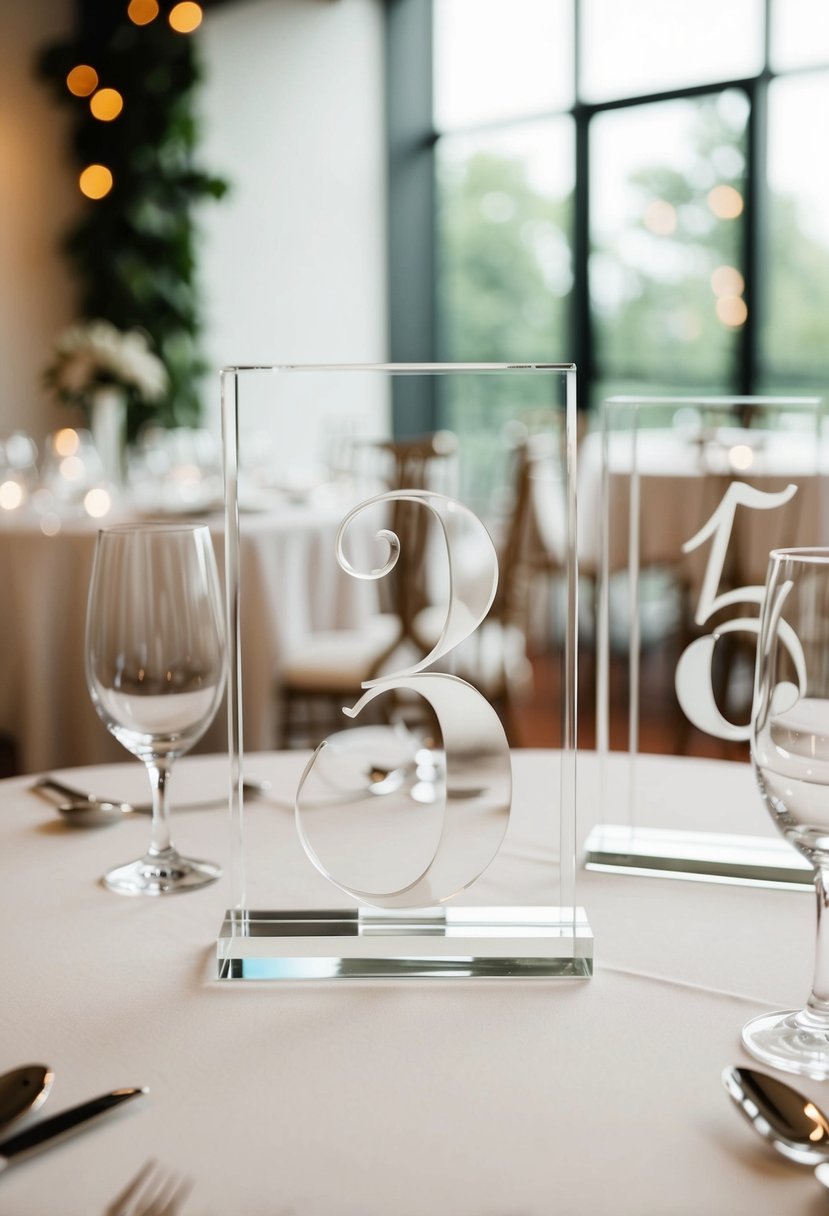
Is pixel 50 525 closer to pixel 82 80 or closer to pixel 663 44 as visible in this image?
pixel 82 80

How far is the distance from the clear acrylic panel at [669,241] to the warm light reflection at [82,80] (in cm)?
236

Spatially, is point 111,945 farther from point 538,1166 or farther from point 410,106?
point 410,106

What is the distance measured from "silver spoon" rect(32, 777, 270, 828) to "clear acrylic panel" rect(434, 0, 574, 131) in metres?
5.70

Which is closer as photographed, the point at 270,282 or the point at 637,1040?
the point at 637,1040

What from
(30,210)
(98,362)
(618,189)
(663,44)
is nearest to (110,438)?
(98,362)

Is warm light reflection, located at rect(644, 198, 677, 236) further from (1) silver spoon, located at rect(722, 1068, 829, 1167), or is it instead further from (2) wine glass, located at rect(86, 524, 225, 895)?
(1) silver spoon, located at rect(722, 1068, 829, 1167)

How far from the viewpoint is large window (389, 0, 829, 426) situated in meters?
5.31

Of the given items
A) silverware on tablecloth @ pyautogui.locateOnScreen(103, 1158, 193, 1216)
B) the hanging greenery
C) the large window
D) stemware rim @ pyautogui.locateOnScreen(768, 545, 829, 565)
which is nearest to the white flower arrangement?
the hanging greenery

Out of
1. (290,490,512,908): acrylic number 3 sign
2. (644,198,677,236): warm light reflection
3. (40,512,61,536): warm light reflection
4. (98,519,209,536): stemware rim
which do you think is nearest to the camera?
(290,490,512,908): acrylic number 3 sign

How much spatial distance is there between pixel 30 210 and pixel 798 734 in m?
5.50

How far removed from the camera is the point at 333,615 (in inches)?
126

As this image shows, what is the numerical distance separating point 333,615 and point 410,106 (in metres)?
4.39

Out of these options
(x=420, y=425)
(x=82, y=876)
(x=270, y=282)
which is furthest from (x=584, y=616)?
(x=82, y=876)

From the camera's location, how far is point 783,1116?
514 millimetres
